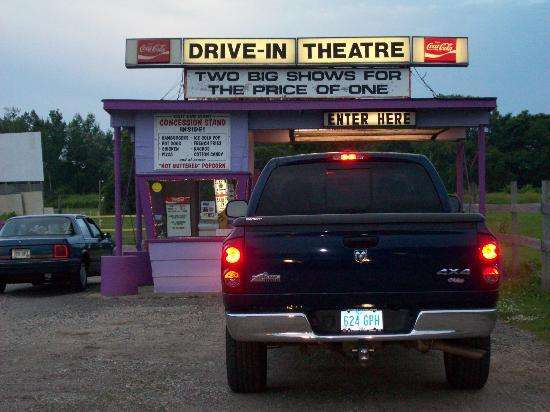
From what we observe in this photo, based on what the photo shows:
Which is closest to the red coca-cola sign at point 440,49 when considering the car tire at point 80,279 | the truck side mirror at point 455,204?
the car tire at point 80,279

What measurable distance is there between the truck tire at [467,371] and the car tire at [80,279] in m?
9.85

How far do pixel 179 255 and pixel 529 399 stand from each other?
27.2 ft

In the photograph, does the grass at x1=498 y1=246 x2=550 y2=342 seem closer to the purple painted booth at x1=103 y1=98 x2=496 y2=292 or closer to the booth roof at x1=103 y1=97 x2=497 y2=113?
the purple painted booth at x1=103 y1=98 x2=496 y2=292

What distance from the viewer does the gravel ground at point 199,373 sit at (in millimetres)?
6371

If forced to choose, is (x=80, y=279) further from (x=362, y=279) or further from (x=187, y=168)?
(x=362, y=279)

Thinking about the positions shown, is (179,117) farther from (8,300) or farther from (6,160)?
(6,160)

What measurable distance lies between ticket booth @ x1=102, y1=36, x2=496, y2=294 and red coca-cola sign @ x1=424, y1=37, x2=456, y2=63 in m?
0.02

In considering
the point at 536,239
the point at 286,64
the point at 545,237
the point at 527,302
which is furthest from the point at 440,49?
the point at 527,302

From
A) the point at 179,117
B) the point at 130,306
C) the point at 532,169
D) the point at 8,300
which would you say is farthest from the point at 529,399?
the point at 532,169

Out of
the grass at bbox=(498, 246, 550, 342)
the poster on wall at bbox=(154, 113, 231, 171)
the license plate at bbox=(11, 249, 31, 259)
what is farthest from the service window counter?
the grass at bbox=(498, 246, 550, 342)

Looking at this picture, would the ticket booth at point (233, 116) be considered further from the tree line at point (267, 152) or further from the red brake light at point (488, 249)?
the tree line at point (267, 152)

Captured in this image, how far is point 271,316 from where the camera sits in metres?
5.84

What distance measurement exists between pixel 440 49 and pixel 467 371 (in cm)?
982

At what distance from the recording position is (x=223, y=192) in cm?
1452
